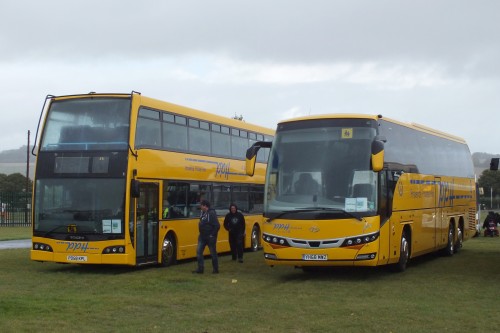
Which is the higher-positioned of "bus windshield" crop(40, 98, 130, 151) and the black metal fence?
"bus windshield" crop(40, 98, 130, 151)

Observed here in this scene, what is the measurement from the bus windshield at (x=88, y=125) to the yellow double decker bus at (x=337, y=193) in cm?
321

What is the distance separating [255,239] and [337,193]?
11.1 metres

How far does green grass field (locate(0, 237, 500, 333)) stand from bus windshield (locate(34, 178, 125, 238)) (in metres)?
1.07

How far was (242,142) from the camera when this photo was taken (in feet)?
83.7

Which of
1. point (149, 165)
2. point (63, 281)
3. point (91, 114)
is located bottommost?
point (63, 281)

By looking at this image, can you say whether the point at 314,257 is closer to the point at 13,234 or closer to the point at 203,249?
the point at 203,249

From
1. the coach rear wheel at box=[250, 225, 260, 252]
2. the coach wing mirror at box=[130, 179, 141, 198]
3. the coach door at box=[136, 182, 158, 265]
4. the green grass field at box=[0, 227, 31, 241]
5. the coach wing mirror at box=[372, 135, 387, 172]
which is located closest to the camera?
the coach wing mirror at box=[372, 135, 387, 172]

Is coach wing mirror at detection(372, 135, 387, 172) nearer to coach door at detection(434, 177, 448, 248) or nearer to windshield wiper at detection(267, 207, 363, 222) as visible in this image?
windshield wiper at detection(267, 207, 363, 222)

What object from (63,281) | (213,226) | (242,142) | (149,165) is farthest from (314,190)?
(242,142)

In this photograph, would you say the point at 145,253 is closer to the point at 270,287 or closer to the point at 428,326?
the point at 270,287

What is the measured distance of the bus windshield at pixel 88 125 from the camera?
1800 cm

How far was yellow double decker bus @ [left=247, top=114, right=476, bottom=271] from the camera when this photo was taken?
1595 cm

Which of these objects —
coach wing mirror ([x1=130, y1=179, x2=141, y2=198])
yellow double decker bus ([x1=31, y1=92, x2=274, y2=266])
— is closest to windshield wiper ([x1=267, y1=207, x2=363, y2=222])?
coach wing mirror ([x1=130, y1=179, x2=141, y2=198])

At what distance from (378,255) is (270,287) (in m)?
2.42
